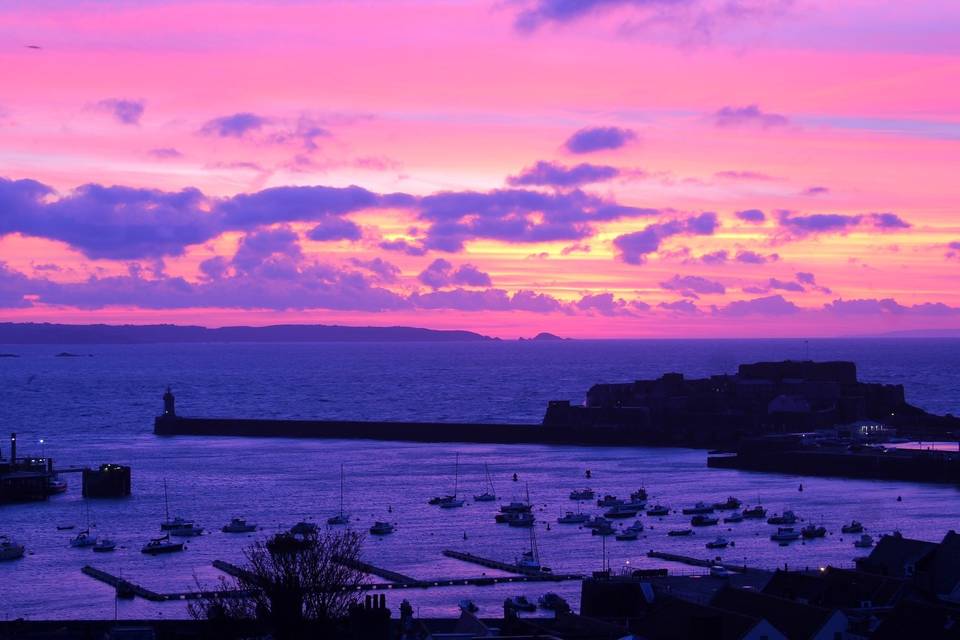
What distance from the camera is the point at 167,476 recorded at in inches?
3022

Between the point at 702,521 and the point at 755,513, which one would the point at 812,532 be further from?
the point at 755,513

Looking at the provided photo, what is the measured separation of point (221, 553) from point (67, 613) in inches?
436

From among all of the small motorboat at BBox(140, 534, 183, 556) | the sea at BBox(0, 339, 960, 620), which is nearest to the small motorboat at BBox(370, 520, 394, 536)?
the sea at BBox(0, 339, 960, 620)

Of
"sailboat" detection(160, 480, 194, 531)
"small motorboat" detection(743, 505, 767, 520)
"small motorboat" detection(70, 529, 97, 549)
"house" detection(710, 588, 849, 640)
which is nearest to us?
"house" detection(710, 588, 849, 640)

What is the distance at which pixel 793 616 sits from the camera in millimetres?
23828

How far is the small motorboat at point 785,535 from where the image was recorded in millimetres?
50719

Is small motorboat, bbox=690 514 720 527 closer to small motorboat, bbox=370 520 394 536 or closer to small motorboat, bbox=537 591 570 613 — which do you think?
small motorboat, bbox=370 520 394 536

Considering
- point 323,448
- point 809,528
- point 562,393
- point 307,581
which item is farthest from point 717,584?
point 562,393

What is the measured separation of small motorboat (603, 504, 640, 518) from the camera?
57.6 metres

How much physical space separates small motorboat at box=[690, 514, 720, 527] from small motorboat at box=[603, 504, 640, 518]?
10.8ft

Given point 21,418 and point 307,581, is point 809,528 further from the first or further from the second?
point 21,418

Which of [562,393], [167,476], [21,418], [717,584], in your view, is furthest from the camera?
[562,393]

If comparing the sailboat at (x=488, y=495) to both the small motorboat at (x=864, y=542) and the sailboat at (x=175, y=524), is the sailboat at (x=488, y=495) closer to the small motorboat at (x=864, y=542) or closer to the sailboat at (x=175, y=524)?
the sailboat at (x=175, y=524)

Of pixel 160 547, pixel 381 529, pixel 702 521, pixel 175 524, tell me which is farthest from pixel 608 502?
pixel 160 547
